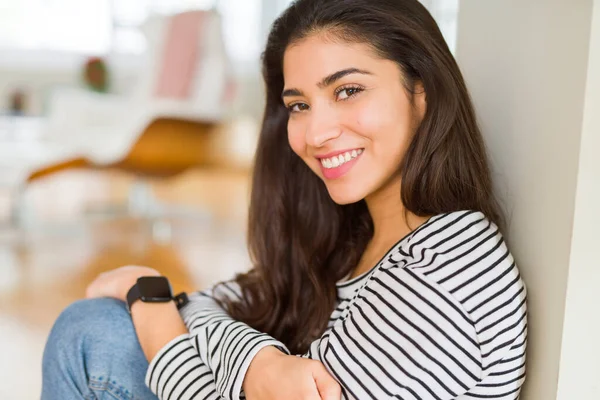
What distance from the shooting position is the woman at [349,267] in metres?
0.80

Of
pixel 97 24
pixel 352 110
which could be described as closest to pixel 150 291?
pixel 352 110

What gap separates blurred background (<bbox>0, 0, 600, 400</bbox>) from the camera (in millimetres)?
733

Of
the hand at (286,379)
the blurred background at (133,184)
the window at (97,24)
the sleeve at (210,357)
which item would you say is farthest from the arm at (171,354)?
the window at (97,24)

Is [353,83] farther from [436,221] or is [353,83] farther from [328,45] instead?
[436,221]

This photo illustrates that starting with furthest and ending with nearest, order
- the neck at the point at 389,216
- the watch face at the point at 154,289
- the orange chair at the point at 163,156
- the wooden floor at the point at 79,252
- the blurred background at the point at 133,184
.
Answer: the orange chair at the point at 163,156, the blurred background at the point at 133,184, the wooden floor at the point at 79,252, the watch face at the point at 154,289, the neck at the point at 389,216

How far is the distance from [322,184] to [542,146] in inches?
23.1

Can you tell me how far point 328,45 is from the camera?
101 cm

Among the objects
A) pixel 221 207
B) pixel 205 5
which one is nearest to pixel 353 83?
pixel 221 207

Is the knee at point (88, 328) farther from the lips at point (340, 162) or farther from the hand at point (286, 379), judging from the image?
the lips at point (340, 162)

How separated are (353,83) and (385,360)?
16.0 inches

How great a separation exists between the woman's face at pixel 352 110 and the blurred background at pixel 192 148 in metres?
0.15

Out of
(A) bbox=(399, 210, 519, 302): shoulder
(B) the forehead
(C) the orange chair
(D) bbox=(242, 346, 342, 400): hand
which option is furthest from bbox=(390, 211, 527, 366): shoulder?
(C) the orange chair

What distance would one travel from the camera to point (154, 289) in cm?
122

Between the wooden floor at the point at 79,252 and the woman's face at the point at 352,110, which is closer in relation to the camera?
the woman's face at the point at 352,110
